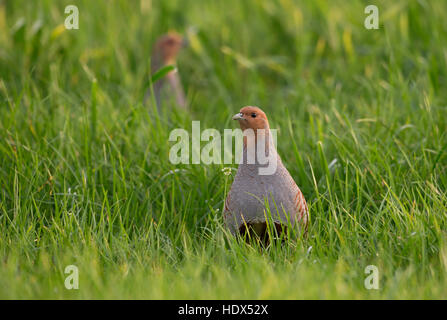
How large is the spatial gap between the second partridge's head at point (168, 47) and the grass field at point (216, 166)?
0.17 m

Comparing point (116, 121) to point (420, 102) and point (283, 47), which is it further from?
point (283, 47)

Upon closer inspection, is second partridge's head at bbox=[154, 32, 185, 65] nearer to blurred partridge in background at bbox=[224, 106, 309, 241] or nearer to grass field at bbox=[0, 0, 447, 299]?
grass field at bbox=[0, 0, 447, 299]

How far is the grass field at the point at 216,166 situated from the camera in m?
2.96

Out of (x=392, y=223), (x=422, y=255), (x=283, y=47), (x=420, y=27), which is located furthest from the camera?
(x=283, y=47)

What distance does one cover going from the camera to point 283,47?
644 cm

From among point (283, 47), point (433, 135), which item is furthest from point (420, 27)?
point (433, 135)

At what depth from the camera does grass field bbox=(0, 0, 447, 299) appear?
296cm

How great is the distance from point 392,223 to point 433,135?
0.95 metres

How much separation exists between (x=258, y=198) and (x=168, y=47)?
342cm
